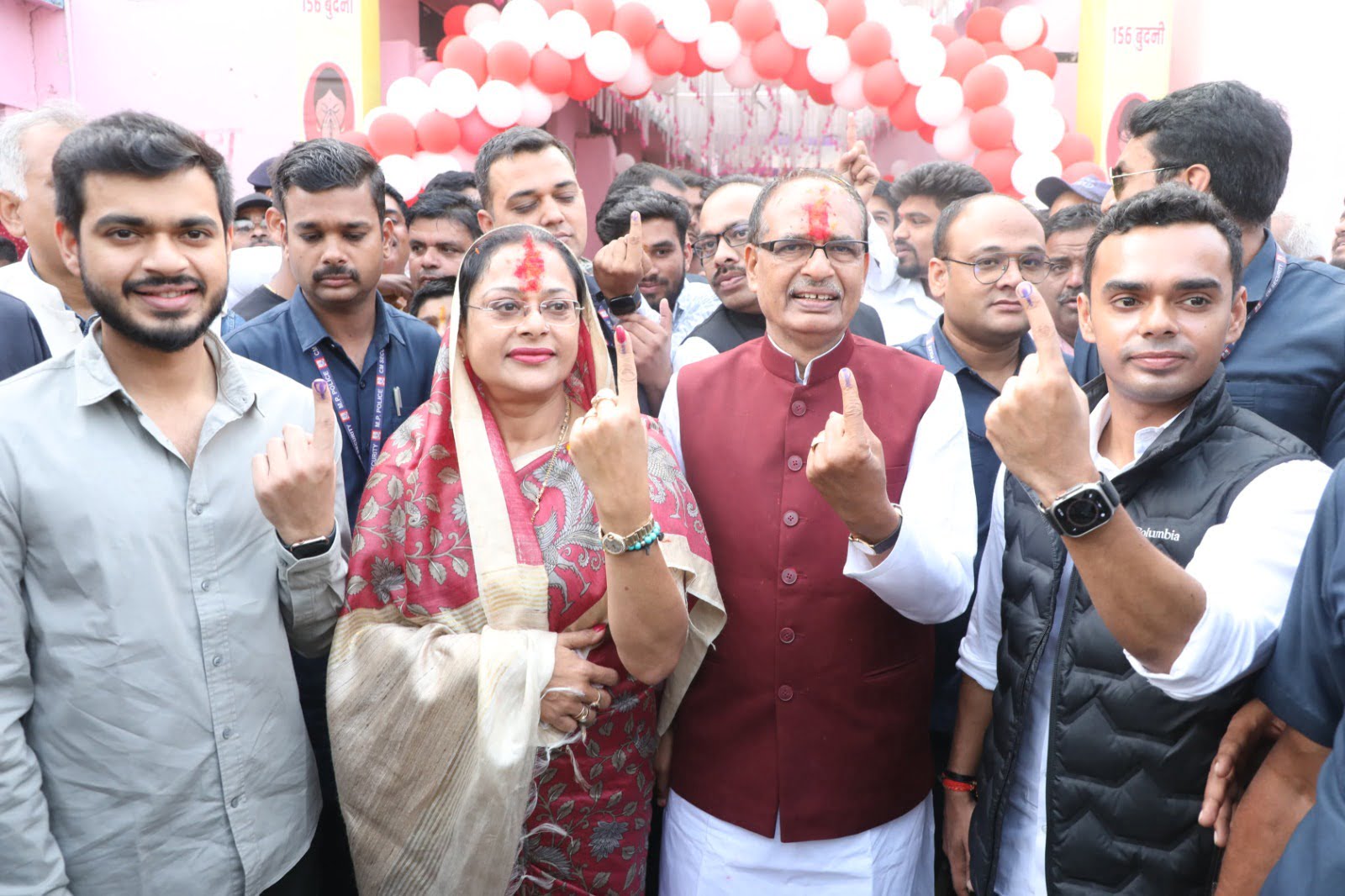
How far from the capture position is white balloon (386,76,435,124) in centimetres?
593

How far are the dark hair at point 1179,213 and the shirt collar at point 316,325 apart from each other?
1.82 m

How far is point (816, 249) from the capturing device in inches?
82.5

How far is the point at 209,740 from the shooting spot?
171cm

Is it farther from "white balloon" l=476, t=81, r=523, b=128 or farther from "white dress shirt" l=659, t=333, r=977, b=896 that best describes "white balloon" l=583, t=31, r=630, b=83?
"white dress shirt" l=659, t=333, r=977, b=896

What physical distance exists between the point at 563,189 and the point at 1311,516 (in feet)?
7.18

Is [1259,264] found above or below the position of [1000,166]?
below

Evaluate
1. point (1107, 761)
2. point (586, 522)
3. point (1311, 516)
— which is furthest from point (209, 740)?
point (1311, 516)

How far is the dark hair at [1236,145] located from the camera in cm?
231

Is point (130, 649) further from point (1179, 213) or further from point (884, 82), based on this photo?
point (884, 82)

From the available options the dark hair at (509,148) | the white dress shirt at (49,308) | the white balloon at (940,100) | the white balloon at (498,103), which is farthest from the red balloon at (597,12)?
the white dress shirt at (49,308)

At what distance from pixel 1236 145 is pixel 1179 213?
2.46 ft

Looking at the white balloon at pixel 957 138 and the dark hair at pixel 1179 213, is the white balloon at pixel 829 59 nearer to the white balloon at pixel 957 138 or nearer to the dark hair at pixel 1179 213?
the white balloon at pixel 957 138

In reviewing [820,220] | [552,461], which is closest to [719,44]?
[820,220]

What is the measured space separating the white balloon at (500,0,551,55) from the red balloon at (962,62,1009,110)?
2.64 meters
